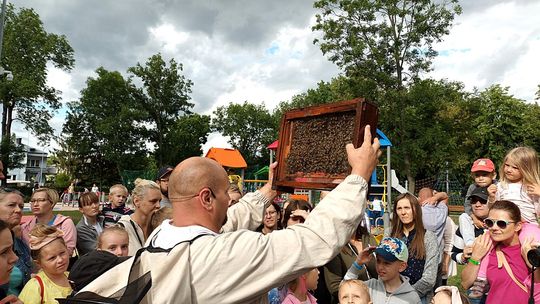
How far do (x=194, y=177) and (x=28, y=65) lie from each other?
4465 centimetres

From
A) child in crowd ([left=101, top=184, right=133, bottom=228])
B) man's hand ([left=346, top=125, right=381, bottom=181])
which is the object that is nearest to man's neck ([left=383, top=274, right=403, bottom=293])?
man's hand ([left=346, top=125, right=381, bottom=181])

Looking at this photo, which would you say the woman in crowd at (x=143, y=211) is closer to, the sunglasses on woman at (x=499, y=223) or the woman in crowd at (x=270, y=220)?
the woman in crowd at (x=270, y=220)

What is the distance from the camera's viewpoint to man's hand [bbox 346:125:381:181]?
2.19 metres

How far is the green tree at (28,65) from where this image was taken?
38062 millimetres

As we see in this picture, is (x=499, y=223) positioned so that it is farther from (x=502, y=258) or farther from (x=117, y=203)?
(x=117, y=203)

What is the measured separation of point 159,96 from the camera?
5097cm

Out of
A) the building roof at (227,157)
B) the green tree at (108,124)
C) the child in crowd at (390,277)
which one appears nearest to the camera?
the child in crowd at (390,277)

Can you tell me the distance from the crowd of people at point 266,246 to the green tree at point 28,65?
123 ft

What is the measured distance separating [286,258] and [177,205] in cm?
64

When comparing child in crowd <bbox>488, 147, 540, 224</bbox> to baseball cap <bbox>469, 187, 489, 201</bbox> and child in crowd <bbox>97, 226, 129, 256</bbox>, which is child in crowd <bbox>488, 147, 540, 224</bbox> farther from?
child in crowd <bbox>97, 226, 129, 256</bbox>

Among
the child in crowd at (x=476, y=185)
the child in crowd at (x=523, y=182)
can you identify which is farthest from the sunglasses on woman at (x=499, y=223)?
the child in crowd at (x=476, y=185)

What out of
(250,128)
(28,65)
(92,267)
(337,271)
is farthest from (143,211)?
(250,128)

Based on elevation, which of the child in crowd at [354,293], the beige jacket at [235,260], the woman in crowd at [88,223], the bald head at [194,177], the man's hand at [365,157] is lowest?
the child in crowd at [354,293]

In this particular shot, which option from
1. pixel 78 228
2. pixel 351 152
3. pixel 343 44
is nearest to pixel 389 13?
pixel 343 44
